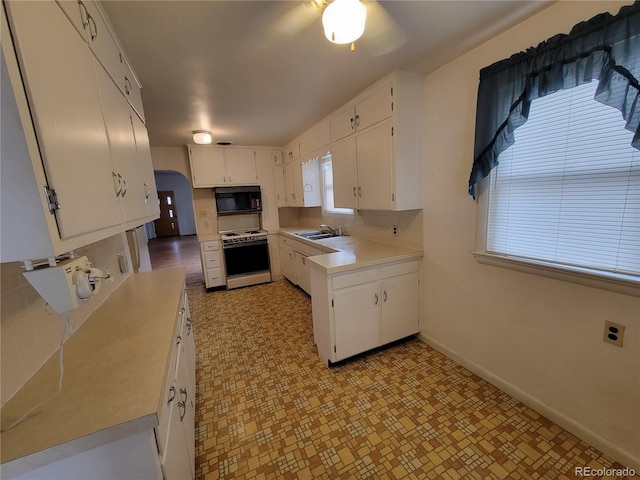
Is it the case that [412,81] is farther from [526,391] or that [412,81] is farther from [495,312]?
[526,391]

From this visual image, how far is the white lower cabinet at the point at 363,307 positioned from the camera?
2.13m

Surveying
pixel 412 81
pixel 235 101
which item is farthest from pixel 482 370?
pixel 235 101

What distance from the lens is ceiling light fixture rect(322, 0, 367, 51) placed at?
114cm

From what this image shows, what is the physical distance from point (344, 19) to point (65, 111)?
1139 millimetres

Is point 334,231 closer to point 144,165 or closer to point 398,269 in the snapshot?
point 398,269

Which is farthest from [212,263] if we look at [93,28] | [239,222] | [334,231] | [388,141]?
[93,28]

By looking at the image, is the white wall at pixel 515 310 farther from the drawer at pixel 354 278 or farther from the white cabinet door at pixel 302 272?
the white cabinet door at pixel 302 272

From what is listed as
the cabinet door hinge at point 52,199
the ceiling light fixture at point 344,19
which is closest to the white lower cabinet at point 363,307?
the ceiling light fixture at point 344,19

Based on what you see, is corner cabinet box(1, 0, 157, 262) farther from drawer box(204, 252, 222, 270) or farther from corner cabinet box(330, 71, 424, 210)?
drawer box(204, 252, 222, 270)

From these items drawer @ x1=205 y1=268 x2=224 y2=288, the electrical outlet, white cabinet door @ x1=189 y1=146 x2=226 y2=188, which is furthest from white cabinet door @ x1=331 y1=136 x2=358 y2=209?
drawer @ x1=205 y1=268 x2=224 y2=288

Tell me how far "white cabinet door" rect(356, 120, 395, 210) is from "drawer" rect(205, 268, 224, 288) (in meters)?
2.78

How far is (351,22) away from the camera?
117 cm

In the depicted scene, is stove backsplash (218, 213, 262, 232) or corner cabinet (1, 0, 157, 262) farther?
stove backsplash (218, 213, 262, 232)

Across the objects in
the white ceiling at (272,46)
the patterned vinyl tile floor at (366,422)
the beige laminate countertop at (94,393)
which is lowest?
the patterned vinyl tile floor at (366,422)
